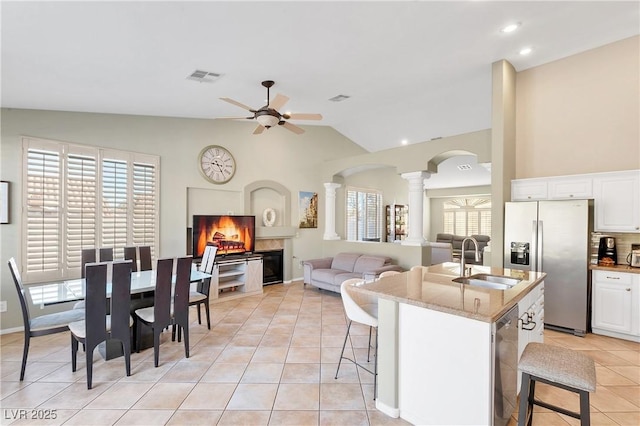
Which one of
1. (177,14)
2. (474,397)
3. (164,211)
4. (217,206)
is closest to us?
(474,397)

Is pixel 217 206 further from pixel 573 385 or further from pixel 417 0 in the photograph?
pixel 573 385

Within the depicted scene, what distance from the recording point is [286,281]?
6.93m

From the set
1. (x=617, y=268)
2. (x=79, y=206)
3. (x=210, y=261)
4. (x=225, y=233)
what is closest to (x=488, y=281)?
(x=617, y=268)

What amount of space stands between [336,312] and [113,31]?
4295 mm

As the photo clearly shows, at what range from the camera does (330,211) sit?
7359mm

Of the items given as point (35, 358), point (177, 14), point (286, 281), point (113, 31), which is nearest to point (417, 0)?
point (177, 14)

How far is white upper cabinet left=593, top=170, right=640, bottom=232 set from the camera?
365 cm

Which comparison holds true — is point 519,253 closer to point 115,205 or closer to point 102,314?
point 102,314

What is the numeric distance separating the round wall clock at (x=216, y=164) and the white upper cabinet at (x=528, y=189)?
4790 millimetres

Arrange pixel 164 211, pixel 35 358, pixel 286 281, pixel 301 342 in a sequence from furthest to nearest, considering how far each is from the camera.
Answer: pixel 286 281, pixel 164 211, pixel 301 342, pixel 35 358

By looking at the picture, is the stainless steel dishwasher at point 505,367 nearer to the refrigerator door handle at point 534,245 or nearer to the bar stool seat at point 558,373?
the bar stool seat at point 558,373

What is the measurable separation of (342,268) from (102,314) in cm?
419

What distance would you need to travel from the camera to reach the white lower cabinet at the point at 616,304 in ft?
11.7

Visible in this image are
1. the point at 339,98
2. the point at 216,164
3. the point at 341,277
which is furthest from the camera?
the point at 216,164
